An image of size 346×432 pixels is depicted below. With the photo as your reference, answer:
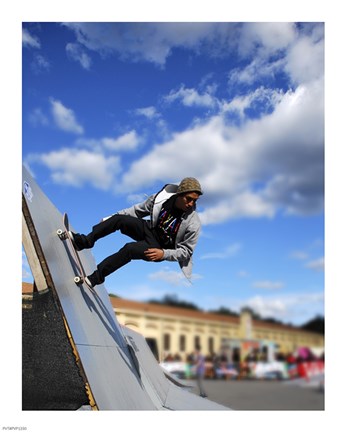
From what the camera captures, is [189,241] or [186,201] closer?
[186,201]

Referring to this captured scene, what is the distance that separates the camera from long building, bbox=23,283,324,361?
20.1ft

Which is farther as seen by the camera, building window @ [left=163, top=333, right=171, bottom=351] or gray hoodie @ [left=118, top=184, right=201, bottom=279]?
building window @ [left=163, top=333, right=171, bottom=351]

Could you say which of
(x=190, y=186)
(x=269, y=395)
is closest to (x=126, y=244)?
(x=190, y=186)

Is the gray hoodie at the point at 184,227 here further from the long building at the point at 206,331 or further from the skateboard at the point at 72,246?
the long building at the point at 206,331

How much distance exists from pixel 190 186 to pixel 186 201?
0.38ft

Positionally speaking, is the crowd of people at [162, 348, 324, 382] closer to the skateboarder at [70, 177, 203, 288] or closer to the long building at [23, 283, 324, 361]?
the long building at [23, 283, 324, 361]

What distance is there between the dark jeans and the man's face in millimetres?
268

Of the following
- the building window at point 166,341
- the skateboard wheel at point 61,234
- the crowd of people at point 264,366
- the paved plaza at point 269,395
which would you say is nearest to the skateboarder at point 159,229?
the skateboard wheel at point 61,234

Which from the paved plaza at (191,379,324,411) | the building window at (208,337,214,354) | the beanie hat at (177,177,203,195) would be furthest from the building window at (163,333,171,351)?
the beanie hat at (177,177,203,195)

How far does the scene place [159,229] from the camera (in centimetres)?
302

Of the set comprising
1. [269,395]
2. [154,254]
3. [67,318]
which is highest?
[154,254]

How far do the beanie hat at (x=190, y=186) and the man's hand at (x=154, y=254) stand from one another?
0.41 meters

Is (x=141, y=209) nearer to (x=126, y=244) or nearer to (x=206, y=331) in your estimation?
(x=126, y=244)
